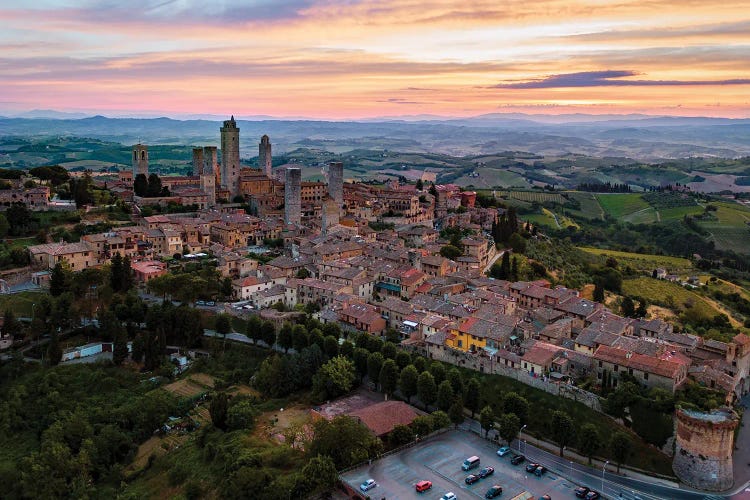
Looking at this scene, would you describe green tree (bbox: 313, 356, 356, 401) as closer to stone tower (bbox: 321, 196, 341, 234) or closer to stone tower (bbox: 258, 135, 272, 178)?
stone tower (bbox: 321, 196, 341, 234)

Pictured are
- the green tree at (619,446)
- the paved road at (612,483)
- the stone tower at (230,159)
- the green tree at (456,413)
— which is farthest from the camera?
the stone tower at (230,159)

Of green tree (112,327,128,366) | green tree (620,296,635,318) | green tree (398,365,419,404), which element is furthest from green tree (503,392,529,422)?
green tree (112,327,128,366)

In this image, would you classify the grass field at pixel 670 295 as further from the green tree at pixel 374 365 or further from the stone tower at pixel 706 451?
the green tree at pixel 374 365

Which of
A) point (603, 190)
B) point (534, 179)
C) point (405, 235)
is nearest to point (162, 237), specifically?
point (405, 235)

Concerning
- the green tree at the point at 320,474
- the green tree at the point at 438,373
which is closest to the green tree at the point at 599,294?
the green tree at the point at 438,373

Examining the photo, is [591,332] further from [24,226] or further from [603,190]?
[603,190]

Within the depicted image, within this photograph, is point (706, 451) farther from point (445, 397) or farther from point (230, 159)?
point (230, 159)
